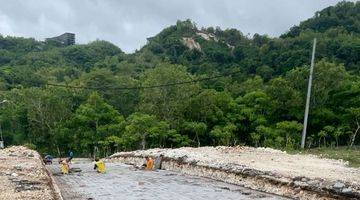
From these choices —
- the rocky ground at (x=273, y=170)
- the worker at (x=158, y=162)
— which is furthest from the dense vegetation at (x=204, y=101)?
the worker at (x=158, y=162)

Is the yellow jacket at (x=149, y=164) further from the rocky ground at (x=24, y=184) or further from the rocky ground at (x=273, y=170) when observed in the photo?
the rocky ground at (x=24, y=184)

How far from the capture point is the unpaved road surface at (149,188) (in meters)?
15.5

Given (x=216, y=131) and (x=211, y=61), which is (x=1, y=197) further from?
(x=211, y=61)

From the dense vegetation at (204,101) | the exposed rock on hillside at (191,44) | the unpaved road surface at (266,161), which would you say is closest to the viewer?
the unpaved road surface at (266,161)

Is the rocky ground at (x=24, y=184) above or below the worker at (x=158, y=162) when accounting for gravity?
below

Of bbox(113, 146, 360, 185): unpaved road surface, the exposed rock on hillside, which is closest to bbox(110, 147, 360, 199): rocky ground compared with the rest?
bbox(113, 146, 360, 185): unpaved road surface

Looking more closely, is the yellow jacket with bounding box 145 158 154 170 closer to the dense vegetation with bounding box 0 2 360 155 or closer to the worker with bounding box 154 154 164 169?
the worker with bounding box 154 154 164 169

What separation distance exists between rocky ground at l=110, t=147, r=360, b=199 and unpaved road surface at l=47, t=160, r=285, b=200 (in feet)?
1.87

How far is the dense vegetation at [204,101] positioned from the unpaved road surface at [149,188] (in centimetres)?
2065

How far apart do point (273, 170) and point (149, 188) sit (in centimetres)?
507

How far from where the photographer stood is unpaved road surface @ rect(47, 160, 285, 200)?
15477mm

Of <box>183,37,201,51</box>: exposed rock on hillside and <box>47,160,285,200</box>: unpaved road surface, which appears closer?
<box>47,160,285,200</box>: unpaved road surface

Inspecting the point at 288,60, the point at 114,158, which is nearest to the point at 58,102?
the point at 114,158

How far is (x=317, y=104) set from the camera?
46000 mm
